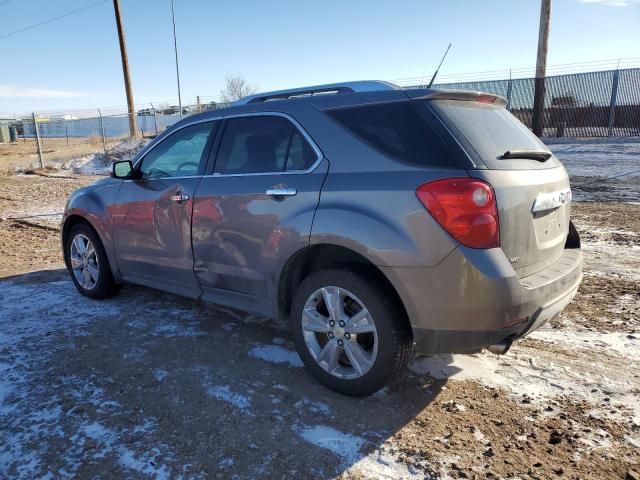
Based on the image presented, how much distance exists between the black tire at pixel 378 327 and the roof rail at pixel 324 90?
→ 1.19 m

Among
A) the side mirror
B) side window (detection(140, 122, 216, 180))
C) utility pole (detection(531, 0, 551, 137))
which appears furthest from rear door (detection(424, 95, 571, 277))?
utility pole (detection(531, 0, 551, 137))

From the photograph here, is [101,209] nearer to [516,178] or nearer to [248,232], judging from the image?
[248,232]

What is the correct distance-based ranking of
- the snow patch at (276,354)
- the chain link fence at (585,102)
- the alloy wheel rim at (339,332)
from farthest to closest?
1. the chain link fence at (585,102)
2. the snow patch at (276,354)
3. the alloy wheel rim at (339,332)

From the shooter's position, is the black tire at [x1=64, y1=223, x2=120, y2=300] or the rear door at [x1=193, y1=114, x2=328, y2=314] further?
the black tire at [x1=64, y1=223, x2=120, y2=300]

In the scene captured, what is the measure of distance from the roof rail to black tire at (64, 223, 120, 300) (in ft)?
6.93

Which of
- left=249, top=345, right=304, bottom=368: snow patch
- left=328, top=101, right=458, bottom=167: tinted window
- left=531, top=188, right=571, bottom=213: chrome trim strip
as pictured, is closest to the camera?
left=328, top=101, right=458, bottom=167: tinted window

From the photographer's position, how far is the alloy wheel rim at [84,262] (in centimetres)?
496

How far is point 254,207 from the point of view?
3434 millimetres

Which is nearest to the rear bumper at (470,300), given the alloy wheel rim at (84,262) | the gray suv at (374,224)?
the gray suv at (374,224)

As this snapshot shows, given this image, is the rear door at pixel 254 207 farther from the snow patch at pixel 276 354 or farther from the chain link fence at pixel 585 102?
the chain link fence at pixel 585 102

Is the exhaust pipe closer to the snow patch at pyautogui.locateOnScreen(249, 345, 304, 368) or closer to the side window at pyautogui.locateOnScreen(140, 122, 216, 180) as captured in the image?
the snow patch at pyautogui.locateOnScreen(249, 345, 304, 368)

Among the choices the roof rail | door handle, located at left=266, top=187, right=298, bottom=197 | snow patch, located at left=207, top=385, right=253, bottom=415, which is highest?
the roof rail

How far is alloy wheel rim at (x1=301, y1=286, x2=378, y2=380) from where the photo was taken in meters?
2.98

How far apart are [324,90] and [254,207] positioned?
37.6 inches
